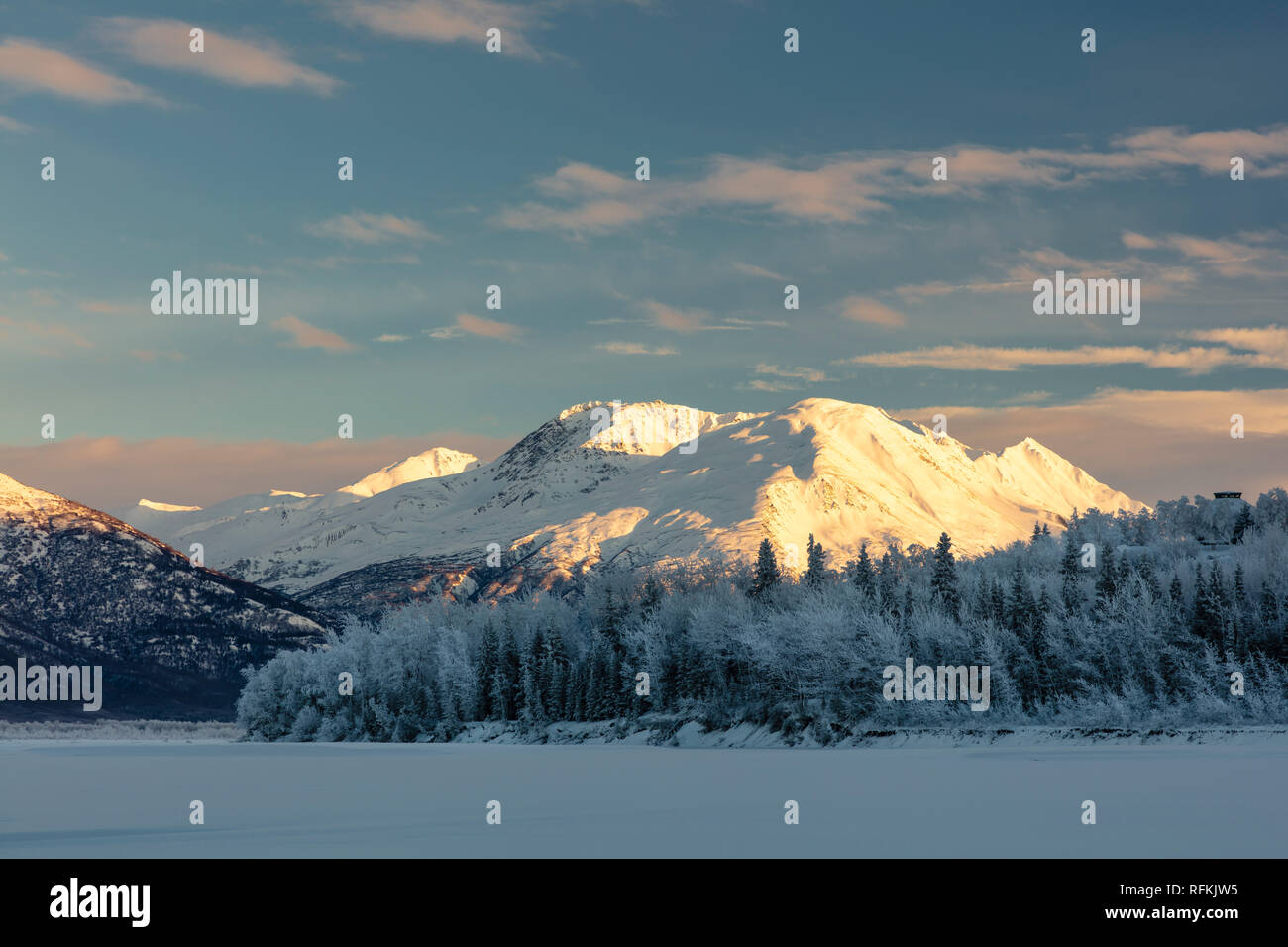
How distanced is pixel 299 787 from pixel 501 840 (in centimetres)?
2762

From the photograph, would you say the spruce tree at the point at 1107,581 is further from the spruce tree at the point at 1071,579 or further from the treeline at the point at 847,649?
the spruce tree at the point at 1071,579

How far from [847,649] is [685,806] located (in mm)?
70428

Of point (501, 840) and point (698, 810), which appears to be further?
point (698, 810)

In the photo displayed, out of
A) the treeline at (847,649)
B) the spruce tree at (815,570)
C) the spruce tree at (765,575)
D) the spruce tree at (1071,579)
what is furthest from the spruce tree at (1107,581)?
the spruce tree at (765,575)

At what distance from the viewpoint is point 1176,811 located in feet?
146

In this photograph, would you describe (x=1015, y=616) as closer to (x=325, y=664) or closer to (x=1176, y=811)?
(x=1176, y=811)

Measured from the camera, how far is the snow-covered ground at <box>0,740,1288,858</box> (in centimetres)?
3816

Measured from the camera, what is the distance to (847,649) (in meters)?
120

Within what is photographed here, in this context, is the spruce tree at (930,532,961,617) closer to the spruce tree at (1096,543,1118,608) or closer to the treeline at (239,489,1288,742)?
the treeline at (239,489,1288,742)

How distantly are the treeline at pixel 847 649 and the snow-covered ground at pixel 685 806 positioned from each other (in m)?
25.2

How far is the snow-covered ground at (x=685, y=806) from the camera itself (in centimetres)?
3816

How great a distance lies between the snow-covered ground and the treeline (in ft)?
82.5

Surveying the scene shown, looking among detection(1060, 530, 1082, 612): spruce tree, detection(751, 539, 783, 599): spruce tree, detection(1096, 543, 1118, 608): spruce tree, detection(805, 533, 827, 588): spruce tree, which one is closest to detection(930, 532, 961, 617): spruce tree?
detection(1060, 530, 1082, 612): spruce tree
